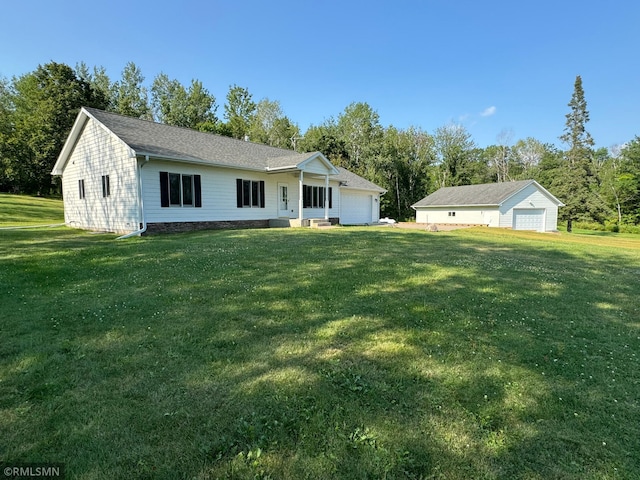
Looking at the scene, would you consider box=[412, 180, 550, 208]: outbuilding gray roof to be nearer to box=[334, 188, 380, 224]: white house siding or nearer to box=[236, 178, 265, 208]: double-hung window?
box=[334, 188, 380, 224]: white house siding

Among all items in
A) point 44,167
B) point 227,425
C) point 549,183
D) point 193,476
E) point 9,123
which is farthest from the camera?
point 549,183

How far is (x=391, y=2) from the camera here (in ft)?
51.3

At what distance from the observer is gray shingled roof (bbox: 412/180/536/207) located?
93.7 ft

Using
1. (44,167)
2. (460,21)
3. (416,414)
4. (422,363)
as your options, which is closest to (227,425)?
→ (416,414)

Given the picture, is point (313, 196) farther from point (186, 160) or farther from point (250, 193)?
point (186, 160)

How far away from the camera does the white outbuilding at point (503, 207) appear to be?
2833cm

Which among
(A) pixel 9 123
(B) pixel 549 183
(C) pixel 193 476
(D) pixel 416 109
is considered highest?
(D) pixel 416 109

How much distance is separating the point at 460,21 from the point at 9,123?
4433 centimetres

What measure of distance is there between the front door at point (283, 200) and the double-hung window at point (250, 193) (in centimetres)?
126

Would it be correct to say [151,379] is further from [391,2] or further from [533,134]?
[533,134]

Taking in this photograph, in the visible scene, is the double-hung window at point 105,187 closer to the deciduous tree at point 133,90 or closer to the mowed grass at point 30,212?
the mowed grass at point 30,212

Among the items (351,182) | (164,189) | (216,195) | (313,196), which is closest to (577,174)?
(351,182)

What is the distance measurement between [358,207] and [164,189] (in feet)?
48.9

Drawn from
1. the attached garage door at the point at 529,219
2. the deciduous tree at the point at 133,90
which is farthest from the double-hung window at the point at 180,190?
the deciduous tree at the point at 133,90
